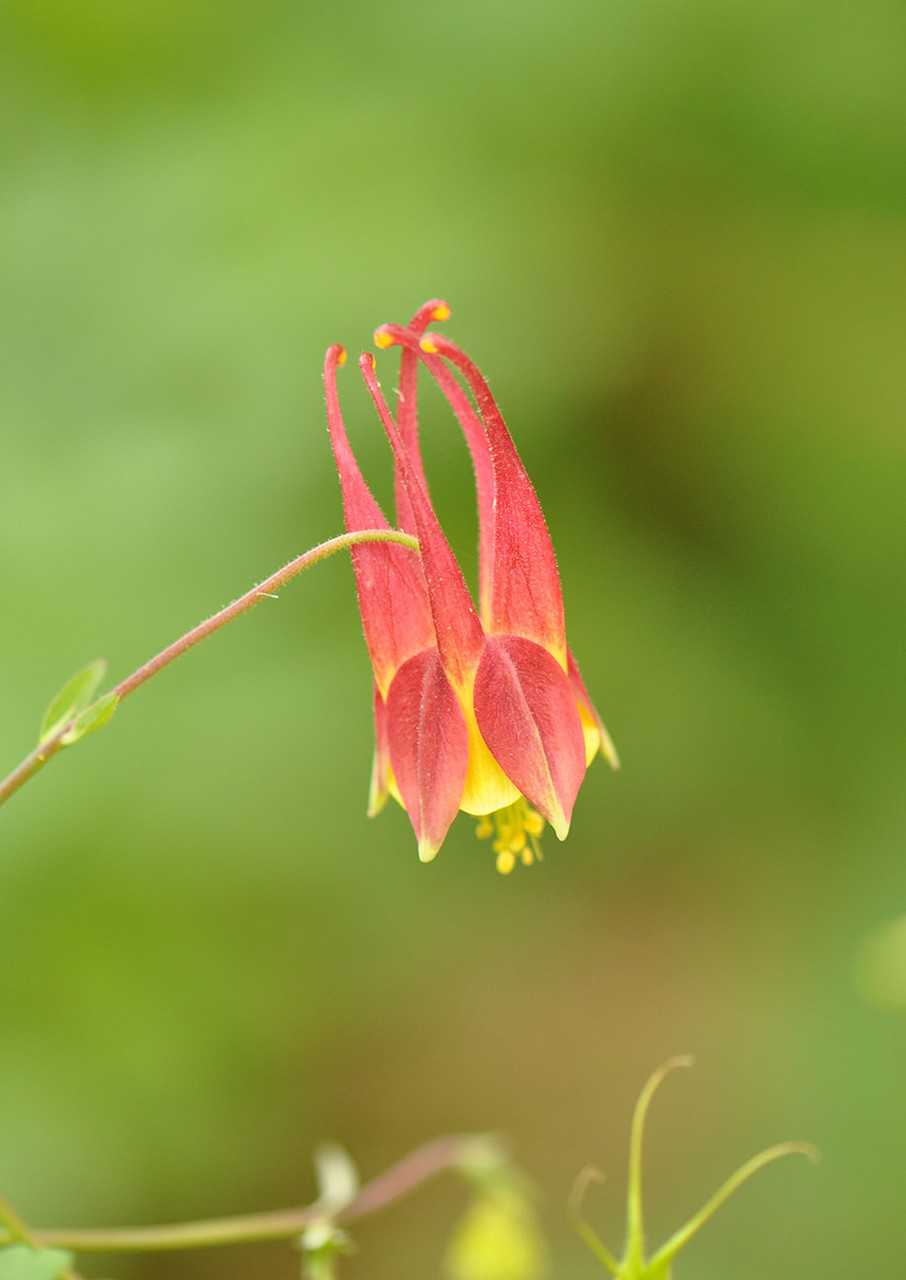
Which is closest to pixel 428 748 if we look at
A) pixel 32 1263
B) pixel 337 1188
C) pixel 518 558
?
pixel 518 558

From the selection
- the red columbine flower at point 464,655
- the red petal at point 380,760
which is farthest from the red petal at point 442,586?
the red petal at point 380,760

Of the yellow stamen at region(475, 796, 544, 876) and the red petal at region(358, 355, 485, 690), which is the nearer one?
the red petal at region(358, 355, 485, 690)

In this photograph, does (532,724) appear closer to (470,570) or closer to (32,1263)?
(32,1263)

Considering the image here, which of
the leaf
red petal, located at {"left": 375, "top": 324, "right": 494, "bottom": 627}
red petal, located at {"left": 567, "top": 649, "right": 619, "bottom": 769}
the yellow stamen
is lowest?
the leaf

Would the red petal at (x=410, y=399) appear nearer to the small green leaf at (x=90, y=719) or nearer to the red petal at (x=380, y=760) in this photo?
the red petal at (x=380, y=760)

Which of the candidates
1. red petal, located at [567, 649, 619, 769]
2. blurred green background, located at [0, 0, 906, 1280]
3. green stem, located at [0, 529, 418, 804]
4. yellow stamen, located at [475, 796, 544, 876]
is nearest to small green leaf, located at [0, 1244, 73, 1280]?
green stem, located at [0, 529, 418, 804]

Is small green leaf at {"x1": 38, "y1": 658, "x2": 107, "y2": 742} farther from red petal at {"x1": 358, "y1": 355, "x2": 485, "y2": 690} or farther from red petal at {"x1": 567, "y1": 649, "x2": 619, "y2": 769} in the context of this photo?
red petal at {"x1": 567, "y1": 649, "x2": 619, "y2": 769}
